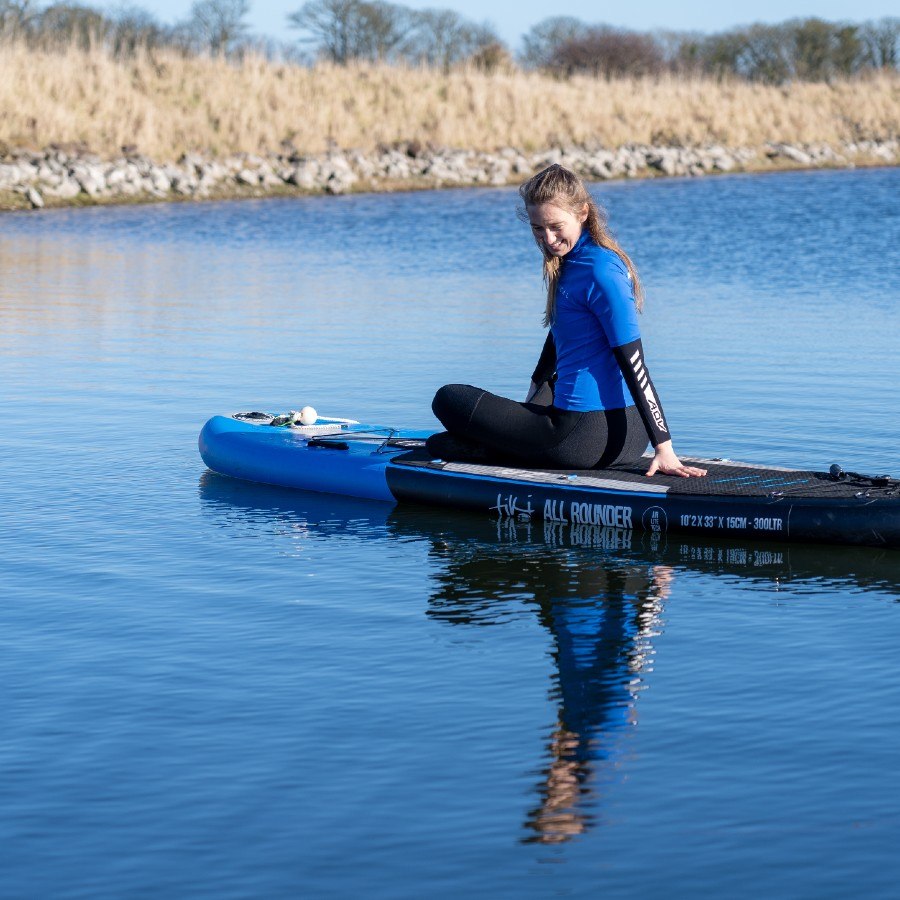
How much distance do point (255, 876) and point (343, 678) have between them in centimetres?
145

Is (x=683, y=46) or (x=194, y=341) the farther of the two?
(x=683, y=46)

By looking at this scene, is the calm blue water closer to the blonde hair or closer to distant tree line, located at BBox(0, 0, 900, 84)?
the blonde hair

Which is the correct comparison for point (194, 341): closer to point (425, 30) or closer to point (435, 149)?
point (435, 149)

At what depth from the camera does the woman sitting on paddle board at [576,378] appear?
6.80 metres

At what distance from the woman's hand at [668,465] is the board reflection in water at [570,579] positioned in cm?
29

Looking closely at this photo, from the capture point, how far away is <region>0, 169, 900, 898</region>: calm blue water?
4.04m

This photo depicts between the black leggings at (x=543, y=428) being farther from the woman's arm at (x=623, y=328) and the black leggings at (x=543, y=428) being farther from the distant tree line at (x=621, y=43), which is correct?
the distant tree line at (x=621, y=43)

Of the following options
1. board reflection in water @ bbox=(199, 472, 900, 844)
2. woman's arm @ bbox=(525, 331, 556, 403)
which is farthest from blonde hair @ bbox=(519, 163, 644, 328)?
board reflection in water @ bbox=(199, 472, 900, 844)

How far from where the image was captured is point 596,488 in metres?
7.10

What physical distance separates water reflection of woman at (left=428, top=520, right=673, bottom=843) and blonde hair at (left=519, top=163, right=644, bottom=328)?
1078 mm

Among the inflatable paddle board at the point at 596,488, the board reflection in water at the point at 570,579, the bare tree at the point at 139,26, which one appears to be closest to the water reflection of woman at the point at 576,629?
the board reflection in water at the point at 570,579

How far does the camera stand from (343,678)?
5.32m

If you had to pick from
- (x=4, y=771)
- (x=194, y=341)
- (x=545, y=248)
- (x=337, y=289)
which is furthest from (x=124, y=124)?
(x=4, y=771)

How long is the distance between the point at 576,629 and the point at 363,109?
32024 mm
